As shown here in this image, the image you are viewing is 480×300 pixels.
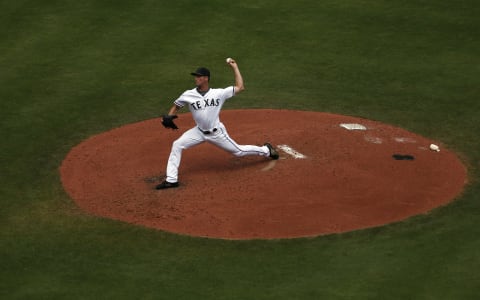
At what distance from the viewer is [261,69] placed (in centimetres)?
2191

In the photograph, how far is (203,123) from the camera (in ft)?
52.7

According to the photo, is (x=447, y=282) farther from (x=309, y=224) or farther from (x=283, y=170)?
(x=283, y=170)

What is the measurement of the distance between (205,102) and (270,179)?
1657 mm

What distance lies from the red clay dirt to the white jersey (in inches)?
39.5

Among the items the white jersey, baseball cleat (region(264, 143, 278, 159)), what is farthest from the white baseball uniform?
baseball cleat (region(264, 143, 278, 159))

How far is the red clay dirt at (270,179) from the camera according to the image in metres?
14.9

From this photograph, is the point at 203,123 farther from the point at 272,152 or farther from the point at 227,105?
the point at 227,105

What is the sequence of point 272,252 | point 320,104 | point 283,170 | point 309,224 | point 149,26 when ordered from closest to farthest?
point 272,252 → point 309,224 → point 283,170 → point 320,104 → point 149,26

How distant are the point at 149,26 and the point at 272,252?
36.5ft

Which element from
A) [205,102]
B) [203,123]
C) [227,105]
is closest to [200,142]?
[203,123]

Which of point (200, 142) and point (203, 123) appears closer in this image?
point (203, 123)

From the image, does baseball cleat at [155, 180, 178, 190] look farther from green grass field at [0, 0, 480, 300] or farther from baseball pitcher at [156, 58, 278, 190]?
green grass field at [0, 0, 480, 300]

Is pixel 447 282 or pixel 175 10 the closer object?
pixel 447 282

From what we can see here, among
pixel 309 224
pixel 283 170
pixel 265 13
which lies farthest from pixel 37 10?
pixel 309 224
